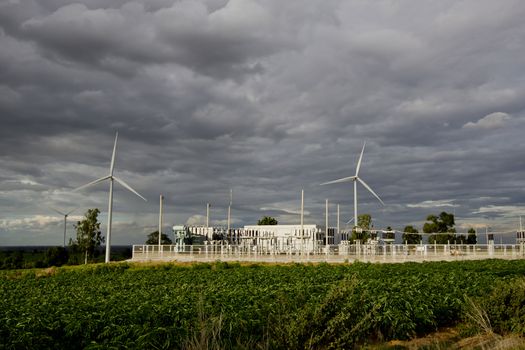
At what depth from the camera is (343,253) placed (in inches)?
2133

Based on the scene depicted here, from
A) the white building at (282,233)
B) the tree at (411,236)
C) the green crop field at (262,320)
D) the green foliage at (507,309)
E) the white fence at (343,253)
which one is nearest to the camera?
the green crop field at (262,320)

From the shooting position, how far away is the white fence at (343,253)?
5166 centimetres

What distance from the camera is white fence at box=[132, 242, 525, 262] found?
51656 millimetres

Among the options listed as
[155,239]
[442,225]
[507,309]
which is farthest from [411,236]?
[507,309]

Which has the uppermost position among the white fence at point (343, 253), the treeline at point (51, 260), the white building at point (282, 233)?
the white building at point (282, 233)

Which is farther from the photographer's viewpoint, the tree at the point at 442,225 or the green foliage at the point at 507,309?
the tree at the point at 442,225

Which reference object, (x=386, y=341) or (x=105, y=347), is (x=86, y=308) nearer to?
(x=105, y=347)

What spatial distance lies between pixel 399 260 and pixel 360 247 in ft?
19.0

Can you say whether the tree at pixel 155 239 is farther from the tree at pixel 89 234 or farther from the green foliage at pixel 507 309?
the green foliage at pixel 507 309

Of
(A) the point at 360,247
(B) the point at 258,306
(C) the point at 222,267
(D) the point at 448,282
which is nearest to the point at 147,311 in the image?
(B) the point at 258,306

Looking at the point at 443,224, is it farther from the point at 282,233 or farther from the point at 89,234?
the point at 89,234

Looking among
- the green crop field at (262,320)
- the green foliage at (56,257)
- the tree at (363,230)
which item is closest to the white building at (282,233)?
the tree at (363,230)

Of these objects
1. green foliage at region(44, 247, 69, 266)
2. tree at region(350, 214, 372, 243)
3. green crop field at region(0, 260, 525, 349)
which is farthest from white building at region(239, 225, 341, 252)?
green crop field at region(0, 260, 525, 349)

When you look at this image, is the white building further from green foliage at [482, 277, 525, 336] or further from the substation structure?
green foliage at [482, 277, 525, 336]
